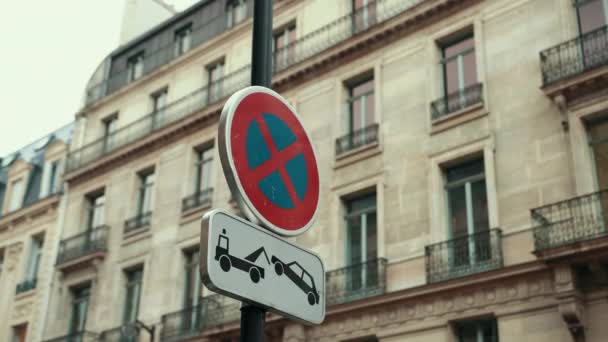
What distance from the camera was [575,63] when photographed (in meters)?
18.3

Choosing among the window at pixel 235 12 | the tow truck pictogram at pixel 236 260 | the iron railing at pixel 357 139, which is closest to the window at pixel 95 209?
the window at pixel 235 12

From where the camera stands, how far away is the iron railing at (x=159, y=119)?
28.0 metres

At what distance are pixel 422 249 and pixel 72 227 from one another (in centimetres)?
1674

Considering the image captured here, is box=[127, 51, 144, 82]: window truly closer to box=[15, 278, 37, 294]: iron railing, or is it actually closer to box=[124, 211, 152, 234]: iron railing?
box=[124, 211, 152, 234]: iron railing

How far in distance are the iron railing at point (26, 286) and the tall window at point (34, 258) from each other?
0.71ft

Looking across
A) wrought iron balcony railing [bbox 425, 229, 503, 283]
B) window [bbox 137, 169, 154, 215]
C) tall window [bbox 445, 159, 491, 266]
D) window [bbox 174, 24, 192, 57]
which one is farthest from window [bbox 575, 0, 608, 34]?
window [bbox 174, 24, 192, 57]

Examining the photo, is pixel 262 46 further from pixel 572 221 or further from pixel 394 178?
pixel 394 178

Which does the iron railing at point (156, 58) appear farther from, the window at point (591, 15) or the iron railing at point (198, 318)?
the window at point (591, 15)

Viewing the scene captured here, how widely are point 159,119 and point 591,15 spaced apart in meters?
16.7

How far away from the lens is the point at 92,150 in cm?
3247

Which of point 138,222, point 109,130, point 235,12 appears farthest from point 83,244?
point 235,12

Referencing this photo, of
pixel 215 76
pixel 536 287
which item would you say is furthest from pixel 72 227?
pixel 536 287

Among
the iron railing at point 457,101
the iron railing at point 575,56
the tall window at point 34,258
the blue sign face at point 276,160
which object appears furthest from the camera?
the tall window at point 34,258

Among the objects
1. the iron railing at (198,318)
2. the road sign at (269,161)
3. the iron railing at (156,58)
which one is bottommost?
the road sign at (269,161)
